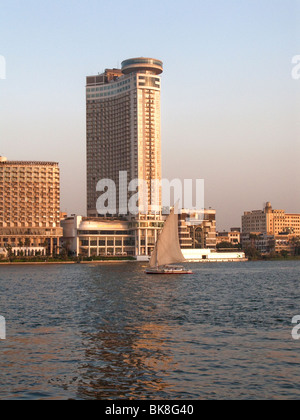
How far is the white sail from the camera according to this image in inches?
5143

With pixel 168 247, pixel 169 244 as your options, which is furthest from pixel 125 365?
pixel 168 247

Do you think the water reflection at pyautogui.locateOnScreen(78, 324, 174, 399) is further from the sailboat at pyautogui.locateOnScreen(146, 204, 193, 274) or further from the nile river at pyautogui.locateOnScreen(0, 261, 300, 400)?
the sailboat at pyautogui.locateOnScreen(146, 204, 193, 274)

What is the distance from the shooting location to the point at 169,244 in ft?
441

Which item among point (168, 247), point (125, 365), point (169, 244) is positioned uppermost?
point (169, 244)

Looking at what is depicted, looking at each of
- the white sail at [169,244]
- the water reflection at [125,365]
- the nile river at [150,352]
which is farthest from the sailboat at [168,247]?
the water reflection at [125,365]

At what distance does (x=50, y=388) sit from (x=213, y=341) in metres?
15.9

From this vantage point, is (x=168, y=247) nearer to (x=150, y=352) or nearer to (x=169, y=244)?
(x=169, y=244)

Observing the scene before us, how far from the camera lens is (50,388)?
29.9 meters

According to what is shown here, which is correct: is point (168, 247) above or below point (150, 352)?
above

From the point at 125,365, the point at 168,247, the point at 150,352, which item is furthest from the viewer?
the point at 168,247

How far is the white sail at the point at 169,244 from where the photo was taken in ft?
429

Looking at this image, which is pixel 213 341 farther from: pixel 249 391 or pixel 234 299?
pixel 234 299

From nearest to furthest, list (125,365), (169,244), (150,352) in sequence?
1. (125,365)
2. (150,352)
3. (169,244)

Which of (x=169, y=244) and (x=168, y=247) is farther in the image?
(x=168, y=247)
